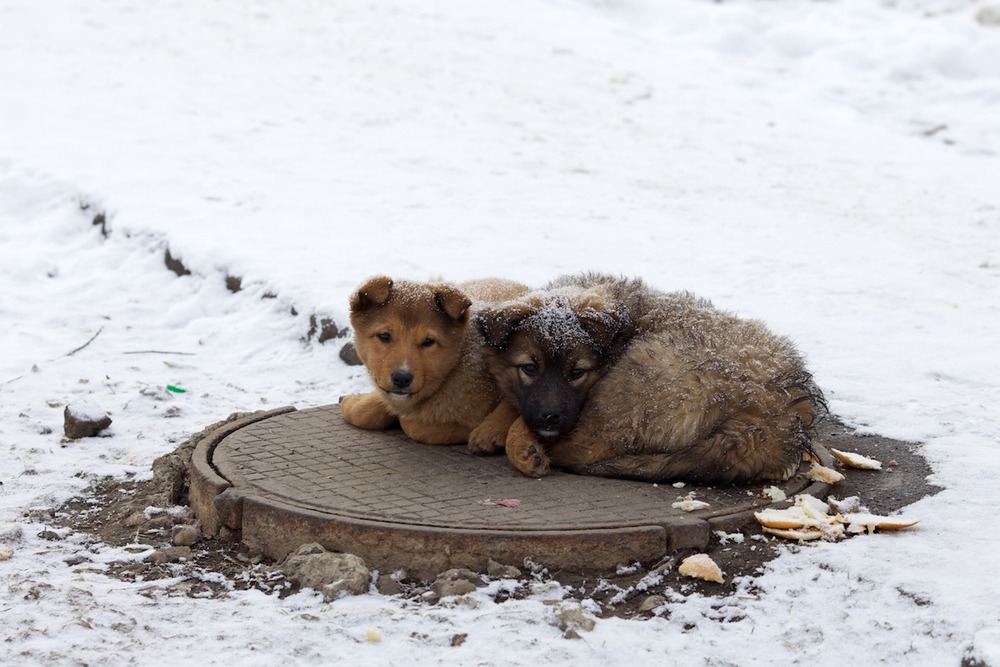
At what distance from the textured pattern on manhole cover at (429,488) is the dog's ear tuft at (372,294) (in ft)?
2.60

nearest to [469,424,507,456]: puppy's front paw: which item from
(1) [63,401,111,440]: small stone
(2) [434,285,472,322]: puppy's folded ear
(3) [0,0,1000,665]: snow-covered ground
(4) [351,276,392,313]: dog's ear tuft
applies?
(2) [434,285,472,322]: puppy's folded ear

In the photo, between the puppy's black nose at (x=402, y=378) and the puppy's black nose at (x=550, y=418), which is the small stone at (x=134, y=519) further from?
the puppy's black nose at (x=550, y=418)

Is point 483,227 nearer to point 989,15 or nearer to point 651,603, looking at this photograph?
point 651,603

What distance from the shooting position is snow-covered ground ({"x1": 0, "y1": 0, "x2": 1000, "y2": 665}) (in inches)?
183

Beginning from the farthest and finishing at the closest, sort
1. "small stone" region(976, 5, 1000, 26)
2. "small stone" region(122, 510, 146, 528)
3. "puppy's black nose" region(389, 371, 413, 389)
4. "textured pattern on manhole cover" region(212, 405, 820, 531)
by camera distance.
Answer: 1. "small stone" region(976, 5, 1000, 26)
2. "puppy's black nose" region(389, 371, 413, 389)
3. "small stone" region(122, 510, 146, 528)
4. "textured pattern on manhole cover" region(212, 405, 820, 531)

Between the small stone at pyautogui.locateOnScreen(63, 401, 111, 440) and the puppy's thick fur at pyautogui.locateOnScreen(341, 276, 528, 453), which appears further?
the small stone at pyautogui.locateOnScreen(63, 401, 111, 440)

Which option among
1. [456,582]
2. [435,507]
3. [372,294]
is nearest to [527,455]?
[435,507]

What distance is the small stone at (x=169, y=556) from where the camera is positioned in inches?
210

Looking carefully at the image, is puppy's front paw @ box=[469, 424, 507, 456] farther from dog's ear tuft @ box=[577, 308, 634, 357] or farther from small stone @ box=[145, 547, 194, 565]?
small stone @ box=[145, 547, 194, 565]

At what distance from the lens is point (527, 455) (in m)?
5.76

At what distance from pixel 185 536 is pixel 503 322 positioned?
6.24 feet

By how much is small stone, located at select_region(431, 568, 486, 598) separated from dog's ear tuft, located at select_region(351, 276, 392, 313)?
174 centimetres

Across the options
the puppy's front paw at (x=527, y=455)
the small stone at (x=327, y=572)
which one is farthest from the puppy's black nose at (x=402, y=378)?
the small stone at (x=327, y=572)

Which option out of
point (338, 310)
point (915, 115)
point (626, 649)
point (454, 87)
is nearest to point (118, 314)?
point (338, 310)
